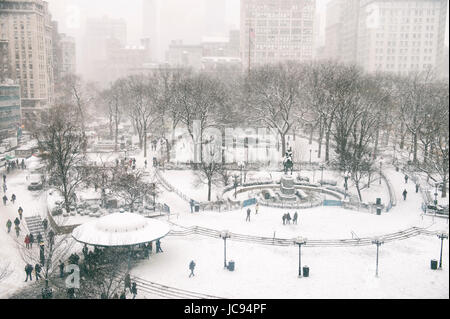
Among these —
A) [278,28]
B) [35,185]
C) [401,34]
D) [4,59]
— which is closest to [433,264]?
[35,185]

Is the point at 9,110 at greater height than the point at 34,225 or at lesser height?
greater

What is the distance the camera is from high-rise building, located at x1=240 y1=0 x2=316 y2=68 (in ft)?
459

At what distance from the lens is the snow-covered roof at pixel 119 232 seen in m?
24.4

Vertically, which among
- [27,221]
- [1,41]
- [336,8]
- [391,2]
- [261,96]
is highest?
[336,8]

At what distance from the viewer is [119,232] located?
2498 cm

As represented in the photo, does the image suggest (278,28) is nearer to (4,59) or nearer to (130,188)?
(4,59)

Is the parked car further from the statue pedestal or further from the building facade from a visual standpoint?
the building facade

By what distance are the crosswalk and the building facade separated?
4315cm

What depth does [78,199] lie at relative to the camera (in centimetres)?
3794

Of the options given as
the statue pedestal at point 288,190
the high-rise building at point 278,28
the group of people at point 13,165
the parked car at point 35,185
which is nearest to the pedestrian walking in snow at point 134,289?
the statue pedestal at point 288,190

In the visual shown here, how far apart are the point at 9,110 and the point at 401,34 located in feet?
335

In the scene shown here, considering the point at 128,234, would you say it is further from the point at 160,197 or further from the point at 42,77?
the point at 42,77

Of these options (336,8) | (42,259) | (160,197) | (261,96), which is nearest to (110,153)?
(261,96)

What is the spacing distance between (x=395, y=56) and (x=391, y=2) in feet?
48.9
